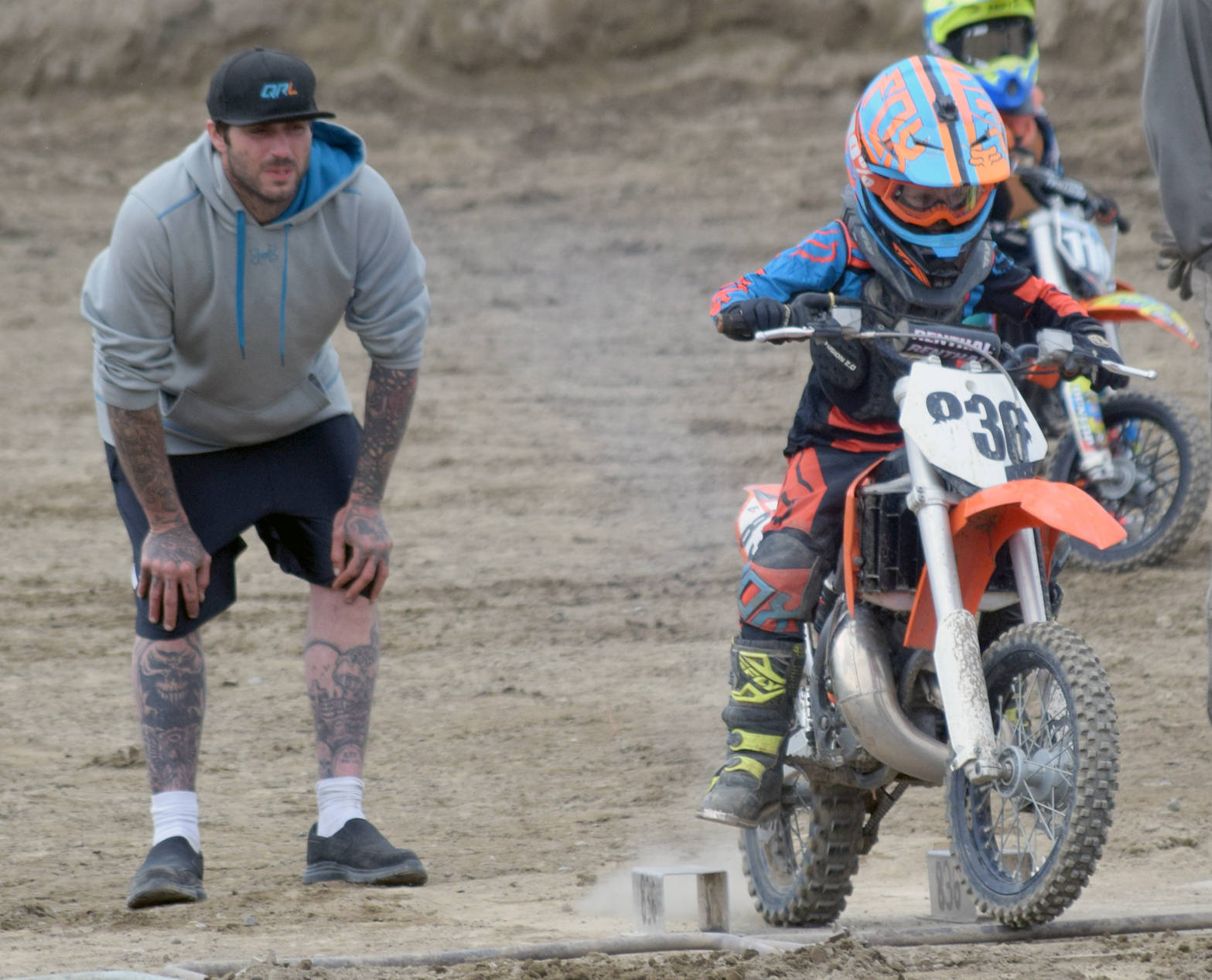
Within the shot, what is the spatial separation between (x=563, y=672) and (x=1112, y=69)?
10.4m

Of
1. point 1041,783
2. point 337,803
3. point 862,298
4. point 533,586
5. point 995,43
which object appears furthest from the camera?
point 533,586

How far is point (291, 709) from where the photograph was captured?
705 cm

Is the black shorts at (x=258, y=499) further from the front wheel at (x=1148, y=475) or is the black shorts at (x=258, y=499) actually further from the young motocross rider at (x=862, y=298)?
the front wheel at (x=1148, y=475)

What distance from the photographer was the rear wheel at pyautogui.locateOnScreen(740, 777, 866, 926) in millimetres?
4512

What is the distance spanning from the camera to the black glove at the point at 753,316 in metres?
4.14

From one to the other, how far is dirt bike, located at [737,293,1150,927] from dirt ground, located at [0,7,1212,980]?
284mm

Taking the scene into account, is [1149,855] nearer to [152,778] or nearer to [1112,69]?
[152,778]

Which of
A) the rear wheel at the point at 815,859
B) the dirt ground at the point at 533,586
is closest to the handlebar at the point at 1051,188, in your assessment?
the dirt ground at the point at 533,586

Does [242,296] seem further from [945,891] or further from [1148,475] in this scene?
[1148,475]

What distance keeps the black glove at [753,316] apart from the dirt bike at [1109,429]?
397cm

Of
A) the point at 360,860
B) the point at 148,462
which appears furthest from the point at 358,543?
the point at 360,860

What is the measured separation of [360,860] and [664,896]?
914 millimetres

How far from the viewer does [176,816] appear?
4910mm

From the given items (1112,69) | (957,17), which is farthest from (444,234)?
(957,17)
